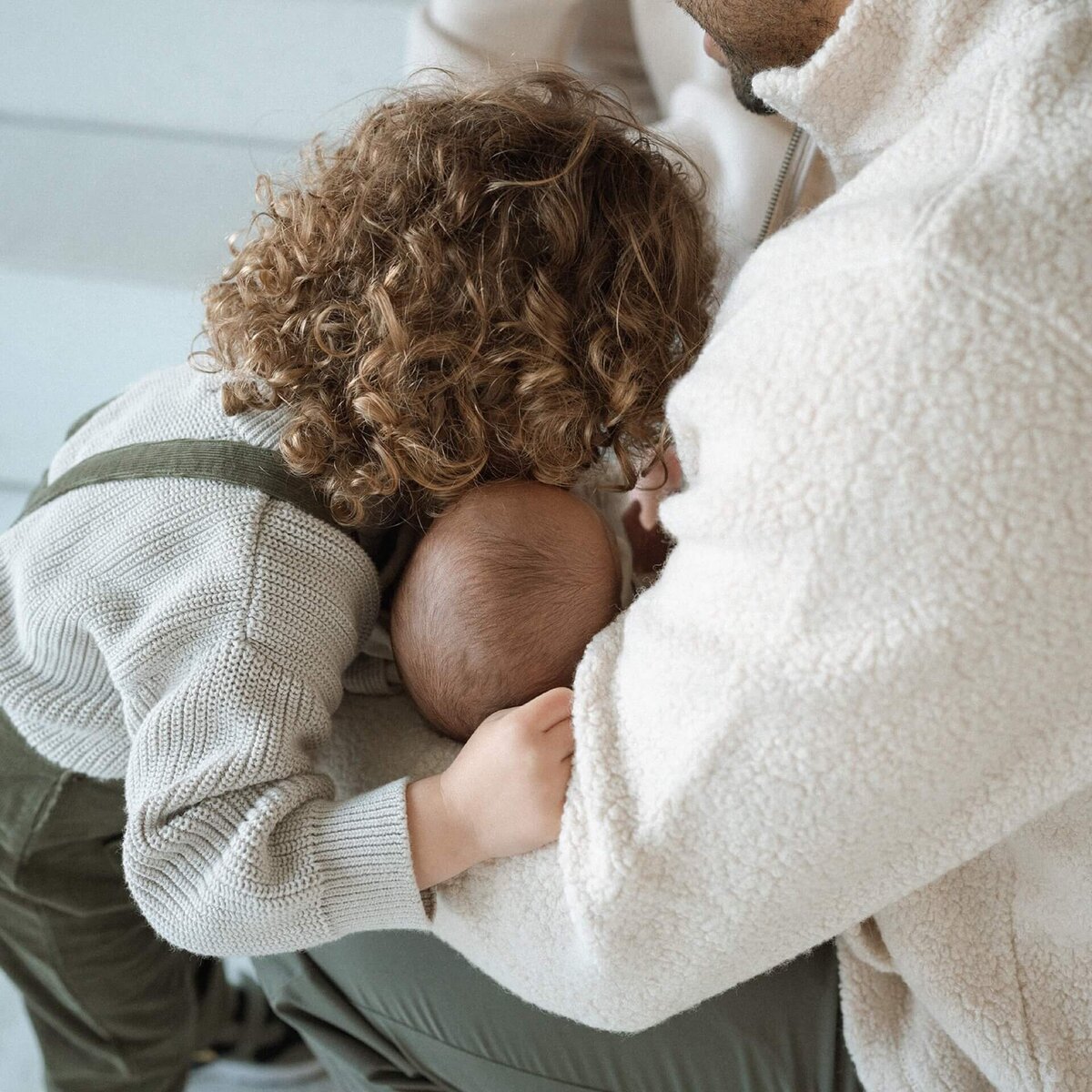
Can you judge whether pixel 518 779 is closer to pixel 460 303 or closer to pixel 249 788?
pixel 249 788

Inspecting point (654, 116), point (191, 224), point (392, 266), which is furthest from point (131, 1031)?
point (654, 116)

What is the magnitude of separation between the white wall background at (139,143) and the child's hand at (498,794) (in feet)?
2.53

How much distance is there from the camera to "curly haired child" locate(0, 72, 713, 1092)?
2.18ft

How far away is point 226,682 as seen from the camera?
666 mm

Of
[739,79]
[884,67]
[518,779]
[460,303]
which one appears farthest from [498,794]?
[739,79]

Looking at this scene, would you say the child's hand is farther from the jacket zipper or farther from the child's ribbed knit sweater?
the jacket zipper

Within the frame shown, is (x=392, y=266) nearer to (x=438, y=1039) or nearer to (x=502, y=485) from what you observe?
(x=502, y=485)

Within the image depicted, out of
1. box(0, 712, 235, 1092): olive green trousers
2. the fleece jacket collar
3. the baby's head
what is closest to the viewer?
the fleece jacket collar

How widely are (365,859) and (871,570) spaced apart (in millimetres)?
383

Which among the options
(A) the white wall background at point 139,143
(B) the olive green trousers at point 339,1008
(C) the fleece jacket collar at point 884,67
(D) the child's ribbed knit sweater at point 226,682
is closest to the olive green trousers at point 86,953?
(B) the olive green trousers at point 339,1008

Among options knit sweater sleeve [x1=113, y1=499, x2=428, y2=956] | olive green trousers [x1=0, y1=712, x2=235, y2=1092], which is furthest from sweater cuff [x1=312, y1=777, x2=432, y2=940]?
olive green trousers [x1=0, y1=712, x2=235, y2=1092]

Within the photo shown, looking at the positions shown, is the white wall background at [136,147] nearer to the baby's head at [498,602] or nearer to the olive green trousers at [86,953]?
the olive green trousers at [86,953]

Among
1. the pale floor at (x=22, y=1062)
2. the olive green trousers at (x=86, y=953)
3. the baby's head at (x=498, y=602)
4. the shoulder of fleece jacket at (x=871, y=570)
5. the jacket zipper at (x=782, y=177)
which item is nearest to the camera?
the shoulder of fleece jacket at (x=871, y=570)

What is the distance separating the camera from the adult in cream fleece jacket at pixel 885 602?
1.50 ft
